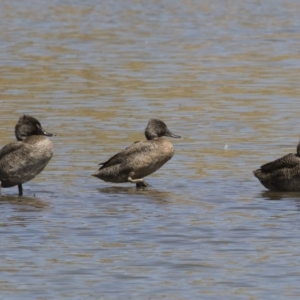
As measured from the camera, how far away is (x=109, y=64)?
25.5 m

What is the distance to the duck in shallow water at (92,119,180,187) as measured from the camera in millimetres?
13500

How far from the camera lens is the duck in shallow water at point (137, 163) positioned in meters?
13.5

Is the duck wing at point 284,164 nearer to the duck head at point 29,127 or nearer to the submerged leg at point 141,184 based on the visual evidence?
the submerged leg at point 141,184

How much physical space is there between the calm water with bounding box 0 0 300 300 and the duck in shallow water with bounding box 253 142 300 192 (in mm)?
131

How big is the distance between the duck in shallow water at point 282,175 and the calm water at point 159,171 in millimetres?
131

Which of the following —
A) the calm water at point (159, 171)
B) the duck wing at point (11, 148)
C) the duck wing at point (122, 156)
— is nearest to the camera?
the calm water at point (159, 171)

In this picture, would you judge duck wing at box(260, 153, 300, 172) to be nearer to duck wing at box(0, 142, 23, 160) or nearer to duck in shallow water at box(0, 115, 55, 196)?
duck in shallow water at box(0, 115, 55, 196)

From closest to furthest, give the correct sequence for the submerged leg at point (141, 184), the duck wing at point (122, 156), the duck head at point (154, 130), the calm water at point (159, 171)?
the calm water at point (159, 171), the submerged leg at point (141, 184), the duck wing at point (122, 156), the duck head at point (154, 130)

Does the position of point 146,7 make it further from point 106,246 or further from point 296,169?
point 106,246

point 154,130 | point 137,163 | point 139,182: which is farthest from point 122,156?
point 154,130

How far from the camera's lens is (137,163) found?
44.3 feet

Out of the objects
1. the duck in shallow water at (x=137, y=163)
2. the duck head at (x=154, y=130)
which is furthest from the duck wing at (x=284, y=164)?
the duck head at (x=154, y=130)

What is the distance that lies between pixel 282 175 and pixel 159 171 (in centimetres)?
204

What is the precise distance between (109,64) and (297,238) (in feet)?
50.6
